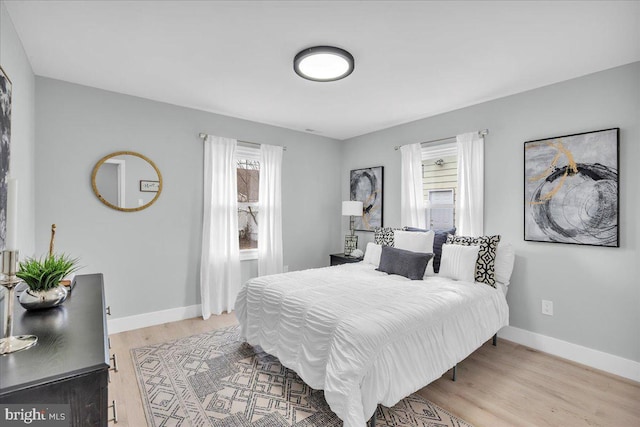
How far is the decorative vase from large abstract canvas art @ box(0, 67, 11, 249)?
0.52 meters

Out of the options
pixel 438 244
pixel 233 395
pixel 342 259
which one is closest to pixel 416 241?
pixel 438 244

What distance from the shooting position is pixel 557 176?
2863 mm

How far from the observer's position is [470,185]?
3.47 m

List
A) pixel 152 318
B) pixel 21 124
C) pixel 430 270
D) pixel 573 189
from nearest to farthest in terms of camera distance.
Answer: pixel 21 124
pixel 573 189
pixel 430 270
pixel 152 318

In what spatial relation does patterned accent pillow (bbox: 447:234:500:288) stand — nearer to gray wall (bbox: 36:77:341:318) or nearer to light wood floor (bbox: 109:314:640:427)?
light wood floor (bbox: 109:314:640:427)

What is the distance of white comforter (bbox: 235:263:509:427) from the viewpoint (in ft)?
5.82

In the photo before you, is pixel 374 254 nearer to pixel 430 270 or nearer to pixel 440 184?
pixel 430 270

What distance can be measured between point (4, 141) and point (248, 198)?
262 cm

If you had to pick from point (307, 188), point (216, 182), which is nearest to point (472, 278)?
point (307, 188)

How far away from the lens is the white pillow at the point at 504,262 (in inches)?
119

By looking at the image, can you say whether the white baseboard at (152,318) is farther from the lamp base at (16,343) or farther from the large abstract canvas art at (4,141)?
the lamp base at (16,343)

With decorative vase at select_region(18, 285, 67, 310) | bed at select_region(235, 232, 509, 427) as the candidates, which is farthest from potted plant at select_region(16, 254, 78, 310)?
bed at select_region(235, 232, 509, 427)

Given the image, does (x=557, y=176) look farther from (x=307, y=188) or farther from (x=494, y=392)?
(x=307, y=188)

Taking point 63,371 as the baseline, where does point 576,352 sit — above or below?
below
